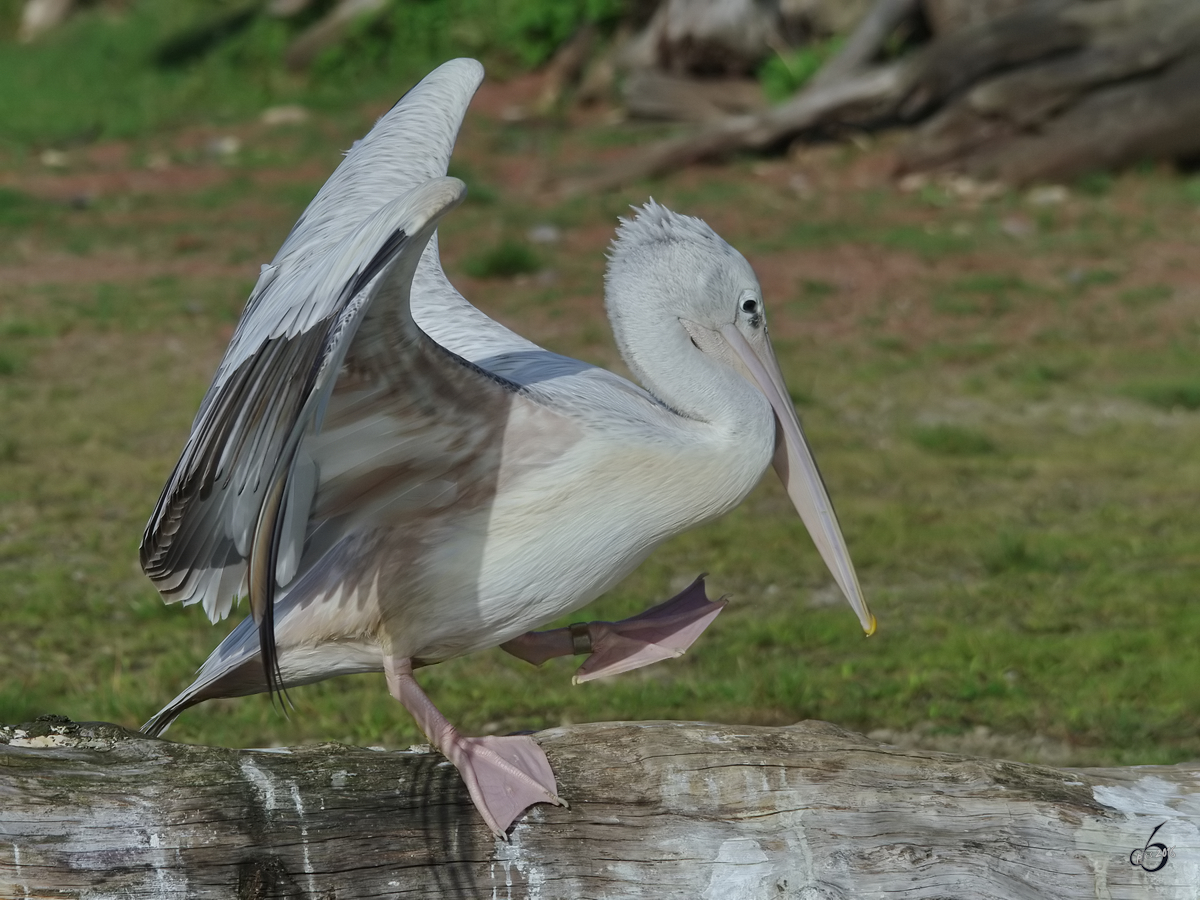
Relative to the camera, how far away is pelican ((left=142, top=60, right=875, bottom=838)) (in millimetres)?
2490

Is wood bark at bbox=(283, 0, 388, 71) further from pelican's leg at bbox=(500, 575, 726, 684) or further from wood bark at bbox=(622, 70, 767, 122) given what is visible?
pelican's leg at bbox=(500, 575, 726, 684)

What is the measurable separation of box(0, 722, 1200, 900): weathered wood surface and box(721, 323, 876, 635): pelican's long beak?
53 cm

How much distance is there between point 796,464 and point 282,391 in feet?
4.30

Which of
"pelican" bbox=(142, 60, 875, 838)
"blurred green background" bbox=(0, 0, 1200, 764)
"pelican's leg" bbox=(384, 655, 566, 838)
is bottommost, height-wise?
"blurred green background" bbox=(0, 0, 1200, 764)

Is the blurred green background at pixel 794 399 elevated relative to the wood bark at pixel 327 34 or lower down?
lower down

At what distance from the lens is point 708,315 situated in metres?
3.29

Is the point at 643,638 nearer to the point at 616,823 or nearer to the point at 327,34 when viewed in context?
the point at 616,823

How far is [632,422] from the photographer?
298 centimetres

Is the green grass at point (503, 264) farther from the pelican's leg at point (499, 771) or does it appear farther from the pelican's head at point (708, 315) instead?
the pelican's leg at point (499, 771)

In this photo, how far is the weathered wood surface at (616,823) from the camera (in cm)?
241

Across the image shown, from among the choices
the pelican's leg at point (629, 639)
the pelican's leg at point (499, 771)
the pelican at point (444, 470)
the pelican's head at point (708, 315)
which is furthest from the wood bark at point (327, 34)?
the pelican's leg at point (499, 771)

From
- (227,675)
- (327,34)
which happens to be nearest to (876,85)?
(327,34)

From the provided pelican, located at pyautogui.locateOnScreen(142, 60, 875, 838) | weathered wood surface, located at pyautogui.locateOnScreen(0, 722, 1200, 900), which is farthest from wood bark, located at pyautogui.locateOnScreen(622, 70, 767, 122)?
weathered wood surface, located at pyautogui.locateOnScreen(0, 722, 1200, 900)

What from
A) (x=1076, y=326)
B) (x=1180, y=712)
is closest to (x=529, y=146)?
(x=1076, y=326)
